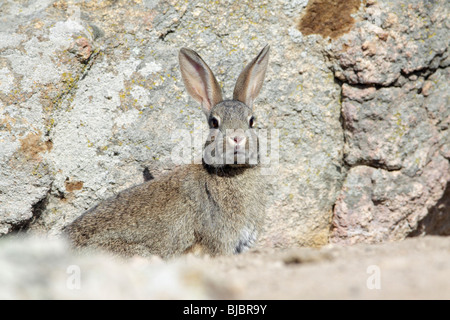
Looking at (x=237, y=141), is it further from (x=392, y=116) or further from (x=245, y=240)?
(x=392, y=116)

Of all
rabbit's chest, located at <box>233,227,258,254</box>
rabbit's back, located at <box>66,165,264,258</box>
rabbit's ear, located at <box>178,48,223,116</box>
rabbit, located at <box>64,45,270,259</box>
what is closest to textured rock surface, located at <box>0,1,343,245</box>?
rabbit's ear, located at <box>178,48,223,116</box>

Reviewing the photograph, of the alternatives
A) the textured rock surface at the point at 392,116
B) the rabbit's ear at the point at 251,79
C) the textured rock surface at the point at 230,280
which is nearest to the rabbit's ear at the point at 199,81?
the rabbit's ear at the point at 251,79

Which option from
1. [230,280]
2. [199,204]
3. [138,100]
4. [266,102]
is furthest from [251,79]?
[230,280]

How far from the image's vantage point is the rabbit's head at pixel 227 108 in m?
5.44

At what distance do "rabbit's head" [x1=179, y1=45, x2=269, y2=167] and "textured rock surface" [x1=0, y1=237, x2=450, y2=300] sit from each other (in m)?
1.81

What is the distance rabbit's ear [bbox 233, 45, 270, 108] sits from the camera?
18.8 feet

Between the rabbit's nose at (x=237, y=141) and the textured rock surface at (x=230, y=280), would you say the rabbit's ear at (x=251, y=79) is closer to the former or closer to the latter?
the rabbit's nose at (x=237, y=141)

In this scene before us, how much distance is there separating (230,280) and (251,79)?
301 centimetres

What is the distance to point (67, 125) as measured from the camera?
5926 millimetres

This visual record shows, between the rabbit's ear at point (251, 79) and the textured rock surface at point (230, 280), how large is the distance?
251 centimetres

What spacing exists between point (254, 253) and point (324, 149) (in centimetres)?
211

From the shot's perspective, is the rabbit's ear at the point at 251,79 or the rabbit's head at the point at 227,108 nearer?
the rabbit's head at the point at 227,108

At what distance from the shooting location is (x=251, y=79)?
19.2 ft
